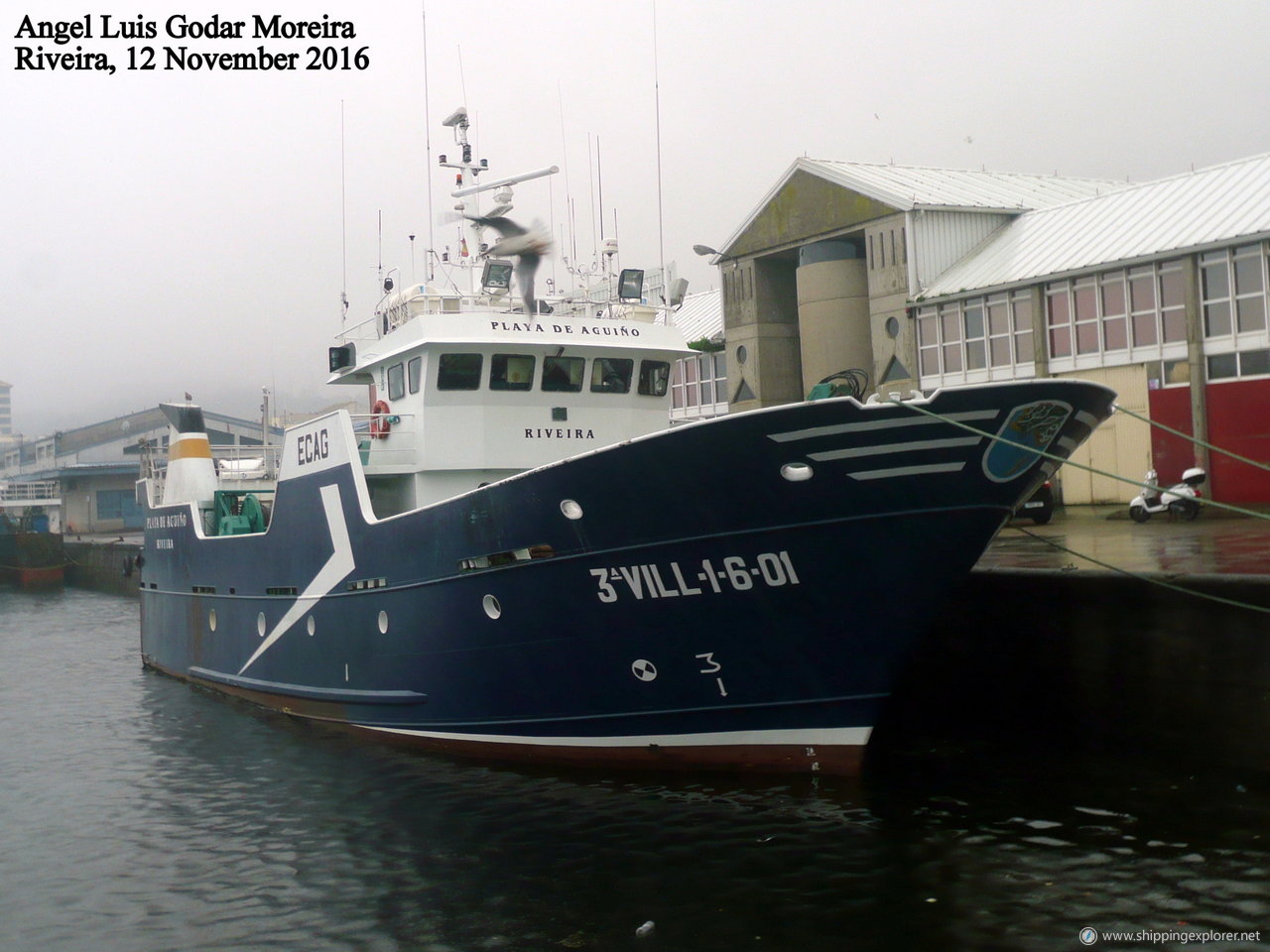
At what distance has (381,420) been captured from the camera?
569 inches

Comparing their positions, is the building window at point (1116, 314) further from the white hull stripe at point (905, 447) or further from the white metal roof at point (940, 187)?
the white hull stripe at point (905, 447)

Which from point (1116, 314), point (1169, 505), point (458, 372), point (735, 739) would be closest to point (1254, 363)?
point (1116, 314)

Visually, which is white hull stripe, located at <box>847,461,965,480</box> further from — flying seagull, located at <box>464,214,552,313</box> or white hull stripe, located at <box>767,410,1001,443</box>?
flying seagull, located at <box>464,214,552,313</box>

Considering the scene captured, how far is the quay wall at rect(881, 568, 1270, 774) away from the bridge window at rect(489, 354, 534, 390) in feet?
19.4

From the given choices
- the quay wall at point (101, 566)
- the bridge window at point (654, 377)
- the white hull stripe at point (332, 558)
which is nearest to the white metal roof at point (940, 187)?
the bridge window at point (654, 377)

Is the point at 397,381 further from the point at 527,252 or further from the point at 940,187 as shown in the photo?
the point at 940,187

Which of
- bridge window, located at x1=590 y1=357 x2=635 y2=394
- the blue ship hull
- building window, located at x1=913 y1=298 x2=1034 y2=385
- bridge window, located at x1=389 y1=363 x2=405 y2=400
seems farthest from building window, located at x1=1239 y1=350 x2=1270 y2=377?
bridge window, located at x1=389 y1=363 x2=405 y2=400

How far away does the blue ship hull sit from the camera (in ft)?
29.2

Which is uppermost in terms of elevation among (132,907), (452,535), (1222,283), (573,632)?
(1222,283)

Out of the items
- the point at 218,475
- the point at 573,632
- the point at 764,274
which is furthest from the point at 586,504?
the point at 764,274

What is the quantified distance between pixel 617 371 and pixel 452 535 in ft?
13.7

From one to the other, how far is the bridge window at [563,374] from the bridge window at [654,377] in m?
0.90

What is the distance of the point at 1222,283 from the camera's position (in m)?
21.5

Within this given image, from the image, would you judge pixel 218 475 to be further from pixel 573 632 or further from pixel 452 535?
pixel 573 632
